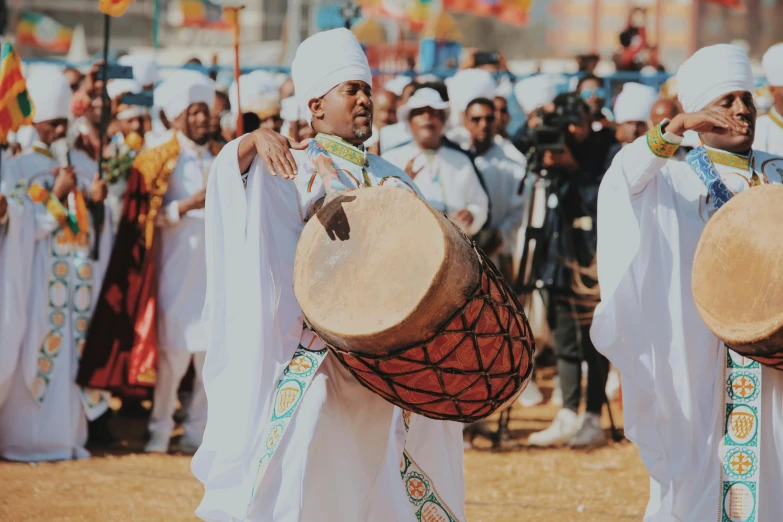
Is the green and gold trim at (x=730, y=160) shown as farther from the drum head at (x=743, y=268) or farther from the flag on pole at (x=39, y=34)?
the flag on pole at (x=39, y=34)

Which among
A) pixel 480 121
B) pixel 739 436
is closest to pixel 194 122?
pixel 480 121

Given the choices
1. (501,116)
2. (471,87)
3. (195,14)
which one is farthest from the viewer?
(195,14)

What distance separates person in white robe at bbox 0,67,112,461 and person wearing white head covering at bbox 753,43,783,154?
405 cm

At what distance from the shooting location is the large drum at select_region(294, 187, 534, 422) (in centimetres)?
398

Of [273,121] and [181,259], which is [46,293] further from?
[273,121]

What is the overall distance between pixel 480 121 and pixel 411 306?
16.7 ft

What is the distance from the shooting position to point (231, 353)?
4.61m

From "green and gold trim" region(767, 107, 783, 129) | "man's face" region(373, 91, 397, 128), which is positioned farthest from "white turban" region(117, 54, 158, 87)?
"green and gold trim" region(767, 107, 783, 129)

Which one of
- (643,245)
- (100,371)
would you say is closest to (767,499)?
(643,245)

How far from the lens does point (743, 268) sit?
15.4 feet

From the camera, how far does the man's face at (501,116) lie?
10.2 meters

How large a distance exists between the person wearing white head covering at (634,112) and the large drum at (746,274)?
4.28 metres

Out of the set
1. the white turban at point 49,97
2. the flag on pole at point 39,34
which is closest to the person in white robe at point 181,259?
the white turban at point 49,97

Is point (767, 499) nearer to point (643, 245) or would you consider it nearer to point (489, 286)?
point (643, 245)
